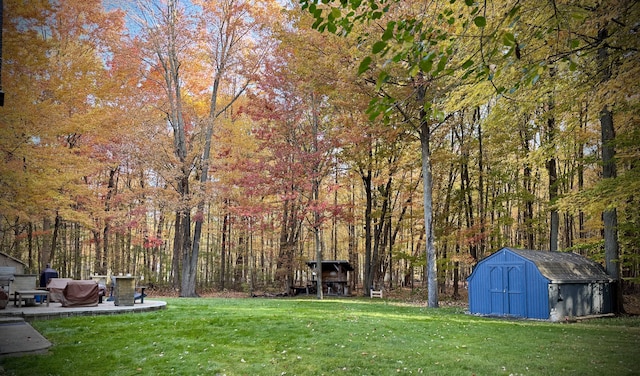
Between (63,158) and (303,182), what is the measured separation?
941 cm

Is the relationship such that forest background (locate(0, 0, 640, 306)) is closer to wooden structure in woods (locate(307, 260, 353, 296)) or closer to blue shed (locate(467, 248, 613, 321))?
blue shed (locate(467, 248, 613, 321))

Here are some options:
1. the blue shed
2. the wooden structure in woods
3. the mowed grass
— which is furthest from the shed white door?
the wooden structure in woods

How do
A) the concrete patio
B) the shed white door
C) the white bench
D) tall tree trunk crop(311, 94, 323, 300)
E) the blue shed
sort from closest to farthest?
the concrete patio, the white bench, the blue shed, the shed white door, tall tree trunk crop(311, 94, 323, 300)

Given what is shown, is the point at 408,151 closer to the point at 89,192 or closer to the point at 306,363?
the point at 89,192

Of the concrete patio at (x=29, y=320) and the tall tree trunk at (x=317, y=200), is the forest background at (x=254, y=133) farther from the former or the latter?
the concrete patio at (x=29, y=320)

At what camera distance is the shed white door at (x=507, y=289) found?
44.5 feet

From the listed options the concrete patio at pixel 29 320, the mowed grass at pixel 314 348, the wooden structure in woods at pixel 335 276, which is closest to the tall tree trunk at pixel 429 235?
the mowed grass at pixel 314 348

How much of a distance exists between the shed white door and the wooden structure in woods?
39.2 feet

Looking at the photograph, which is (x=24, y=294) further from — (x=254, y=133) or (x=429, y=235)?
(x=254, y=133)

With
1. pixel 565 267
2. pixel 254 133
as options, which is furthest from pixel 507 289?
pixel 254 133

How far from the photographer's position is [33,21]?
16156 millimetres

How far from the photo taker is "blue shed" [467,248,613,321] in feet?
42.7

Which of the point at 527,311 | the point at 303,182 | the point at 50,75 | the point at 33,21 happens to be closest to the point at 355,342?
the point at 527,311

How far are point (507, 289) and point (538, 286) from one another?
1.06 meters
